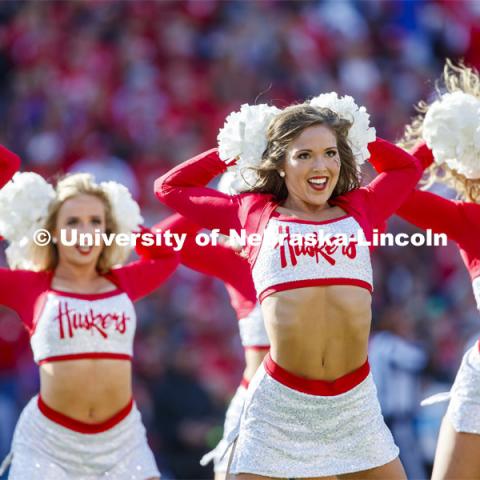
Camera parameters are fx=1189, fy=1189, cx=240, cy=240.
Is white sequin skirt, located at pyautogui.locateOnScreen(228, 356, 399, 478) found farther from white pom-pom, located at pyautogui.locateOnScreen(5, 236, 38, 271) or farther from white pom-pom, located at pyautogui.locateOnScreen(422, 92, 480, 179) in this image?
white pom-pom, located at pyautogui.locateOnScreen(5, 236, 38, 271)

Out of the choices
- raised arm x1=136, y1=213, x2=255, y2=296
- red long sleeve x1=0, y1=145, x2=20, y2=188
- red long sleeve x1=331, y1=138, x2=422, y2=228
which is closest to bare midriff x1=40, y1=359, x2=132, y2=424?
raised arm x1=136, y1=213, x2=255, y2=296

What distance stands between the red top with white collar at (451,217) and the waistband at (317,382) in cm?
91

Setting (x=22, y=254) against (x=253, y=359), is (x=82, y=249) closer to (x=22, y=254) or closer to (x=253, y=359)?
(x=22, y=254)

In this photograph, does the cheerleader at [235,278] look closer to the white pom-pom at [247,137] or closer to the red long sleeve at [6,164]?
the red long sleeve at [6,164]

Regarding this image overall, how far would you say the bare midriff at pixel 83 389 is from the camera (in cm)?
521

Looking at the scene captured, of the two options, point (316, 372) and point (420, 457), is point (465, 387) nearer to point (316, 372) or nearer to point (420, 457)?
point (316, 372)

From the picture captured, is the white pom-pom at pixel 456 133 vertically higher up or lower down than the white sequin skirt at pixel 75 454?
higher up

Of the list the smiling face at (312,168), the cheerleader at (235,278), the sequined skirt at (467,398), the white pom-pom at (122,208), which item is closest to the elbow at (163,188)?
the smiling face at (312,168)

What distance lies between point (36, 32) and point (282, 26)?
7.25 ft

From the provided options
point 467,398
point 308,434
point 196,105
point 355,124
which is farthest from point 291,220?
point 196,105

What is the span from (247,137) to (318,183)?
372 mm

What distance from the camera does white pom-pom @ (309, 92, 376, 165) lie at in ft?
15.2

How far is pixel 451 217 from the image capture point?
492 cm

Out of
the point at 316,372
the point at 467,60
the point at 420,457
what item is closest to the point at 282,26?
the point at 467,60
